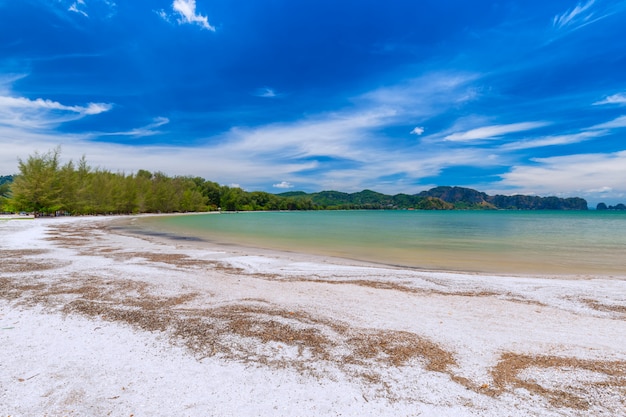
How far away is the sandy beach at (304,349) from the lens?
13.2ft

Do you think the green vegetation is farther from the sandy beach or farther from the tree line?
the sandy beach

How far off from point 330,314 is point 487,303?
4518 mm

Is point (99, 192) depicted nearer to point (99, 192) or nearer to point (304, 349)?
point (99, 192)

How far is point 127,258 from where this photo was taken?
15.3 m

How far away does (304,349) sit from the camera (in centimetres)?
559

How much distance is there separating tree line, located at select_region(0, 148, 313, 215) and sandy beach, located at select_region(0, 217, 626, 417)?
63.5 meters

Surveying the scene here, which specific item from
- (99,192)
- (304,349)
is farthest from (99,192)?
(304,349)

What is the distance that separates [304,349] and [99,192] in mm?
94369

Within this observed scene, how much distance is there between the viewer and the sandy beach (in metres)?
4.02

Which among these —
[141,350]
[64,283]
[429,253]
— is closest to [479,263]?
[429,253]

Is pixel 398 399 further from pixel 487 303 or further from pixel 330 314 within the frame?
pixel 487 303

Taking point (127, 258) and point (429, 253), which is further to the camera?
point (429, 253)

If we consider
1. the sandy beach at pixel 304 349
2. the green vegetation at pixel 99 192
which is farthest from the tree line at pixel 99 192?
the sandy beach at pixel 304 349

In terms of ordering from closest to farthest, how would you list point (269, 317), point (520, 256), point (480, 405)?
point (480, 405)
point (269, 317)
point (520, 256)
